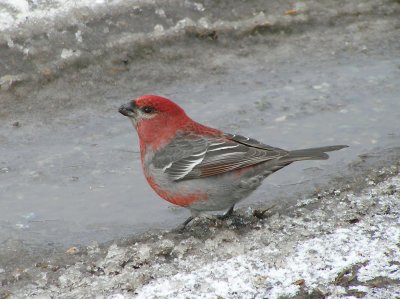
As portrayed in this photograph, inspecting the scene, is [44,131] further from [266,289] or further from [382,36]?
[382,36]

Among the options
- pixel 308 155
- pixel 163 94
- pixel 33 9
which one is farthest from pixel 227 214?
pixel 33 9

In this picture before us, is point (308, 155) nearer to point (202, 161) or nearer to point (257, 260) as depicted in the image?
point (202, 161)

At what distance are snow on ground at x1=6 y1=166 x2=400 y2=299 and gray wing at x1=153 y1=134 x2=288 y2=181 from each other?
1.32ft

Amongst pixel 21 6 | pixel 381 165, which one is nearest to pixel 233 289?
pixel 381 165

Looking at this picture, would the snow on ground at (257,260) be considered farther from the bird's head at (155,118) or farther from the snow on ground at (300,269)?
the bird's head at (155,118)

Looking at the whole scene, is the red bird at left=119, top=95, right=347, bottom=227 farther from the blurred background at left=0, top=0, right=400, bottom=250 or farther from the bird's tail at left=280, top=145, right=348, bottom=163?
the blurred background at left=0, top=0, right=400, bottom=250

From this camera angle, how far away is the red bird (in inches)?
216

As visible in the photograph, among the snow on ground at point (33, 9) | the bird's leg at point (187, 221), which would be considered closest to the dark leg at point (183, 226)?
the bird's leg at point (187, 221)

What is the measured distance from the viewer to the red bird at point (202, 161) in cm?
549

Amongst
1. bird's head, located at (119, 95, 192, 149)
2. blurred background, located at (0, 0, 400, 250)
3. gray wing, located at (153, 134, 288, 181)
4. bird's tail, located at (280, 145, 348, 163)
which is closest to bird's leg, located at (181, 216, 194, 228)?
blurred background, located at (0, 0, 400, 250)

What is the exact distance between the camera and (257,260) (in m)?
4.88

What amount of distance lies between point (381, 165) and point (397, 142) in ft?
1.53

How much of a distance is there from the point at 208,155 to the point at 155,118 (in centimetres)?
50

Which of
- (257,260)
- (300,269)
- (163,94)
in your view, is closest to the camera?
(300,269)
